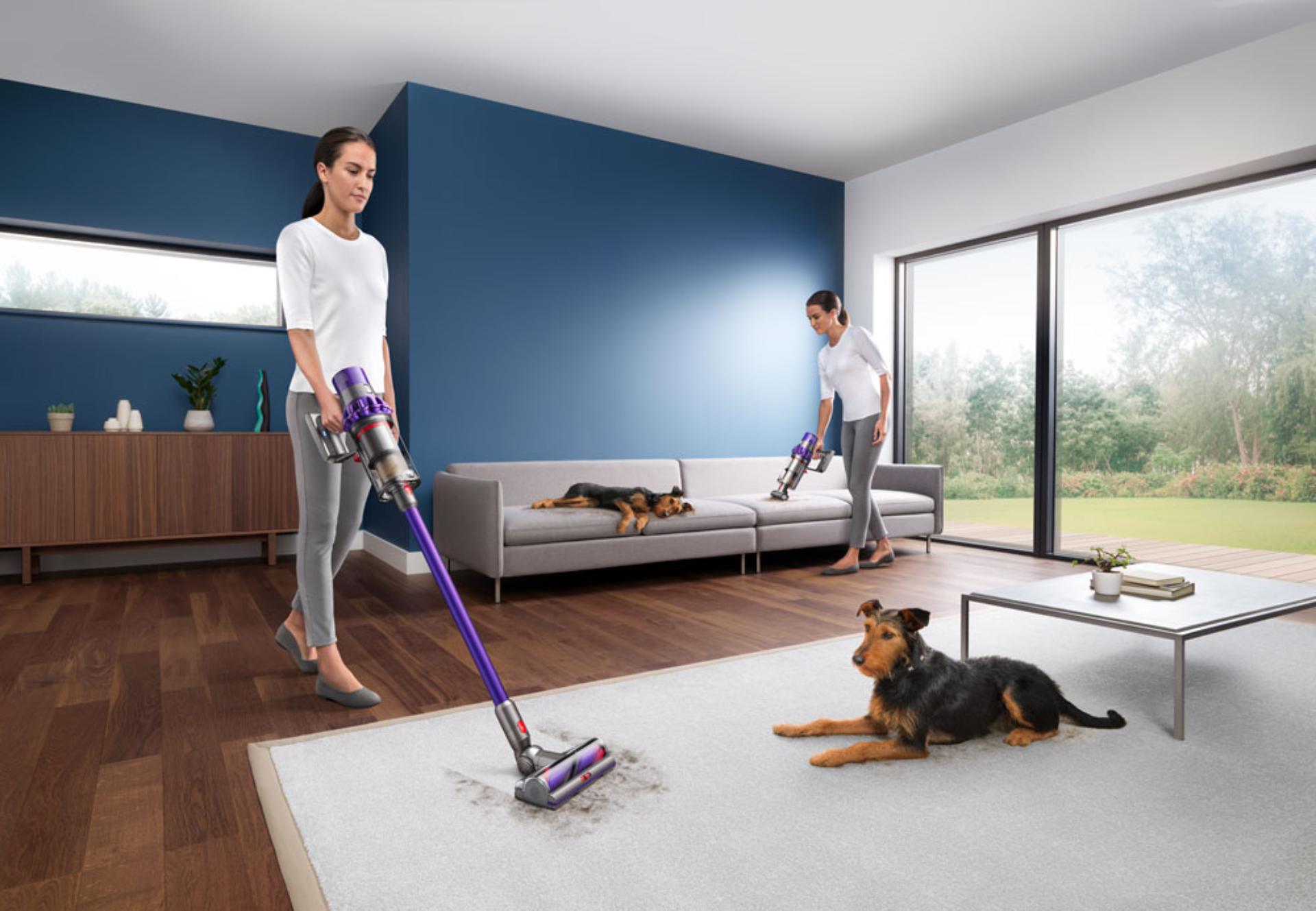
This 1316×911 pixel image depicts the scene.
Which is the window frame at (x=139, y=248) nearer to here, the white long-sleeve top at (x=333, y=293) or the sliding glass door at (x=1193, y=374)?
the white long-sleeve top at (x=333, y=293)

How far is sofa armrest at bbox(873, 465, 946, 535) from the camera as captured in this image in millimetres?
5246

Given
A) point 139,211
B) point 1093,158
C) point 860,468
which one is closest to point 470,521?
point 860,468

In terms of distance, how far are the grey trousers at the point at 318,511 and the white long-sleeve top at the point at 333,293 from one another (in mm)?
122

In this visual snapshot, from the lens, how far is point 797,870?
1357mm

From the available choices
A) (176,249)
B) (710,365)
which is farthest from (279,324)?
(710,365)

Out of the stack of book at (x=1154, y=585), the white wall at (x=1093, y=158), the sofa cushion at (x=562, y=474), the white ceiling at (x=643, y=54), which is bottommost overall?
the stack of book at (x=1154, y=585)

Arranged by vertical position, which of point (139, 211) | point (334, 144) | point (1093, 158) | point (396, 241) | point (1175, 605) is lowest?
point (1175, 605)

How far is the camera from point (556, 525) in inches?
149

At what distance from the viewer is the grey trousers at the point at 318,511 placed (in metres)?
2.16

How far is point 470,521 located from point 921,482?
303 cm

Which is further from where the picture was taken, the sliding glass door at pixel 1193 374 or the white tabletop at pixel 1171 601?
the sliding glass door at pixel 1193 374

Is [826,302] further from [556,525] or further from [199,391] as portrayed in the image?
[199,391]

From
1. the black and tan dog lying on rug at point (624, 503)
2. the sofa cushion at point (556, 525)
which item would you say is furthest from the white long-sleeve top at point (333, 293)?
the black and tan dog lying on rug at point (624, 503)

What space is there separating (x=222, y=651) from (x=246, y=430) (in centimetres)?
262
